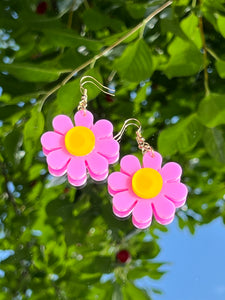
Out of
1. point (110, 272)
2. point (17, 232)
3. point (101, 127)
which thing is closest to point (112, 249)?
point (110, 272)

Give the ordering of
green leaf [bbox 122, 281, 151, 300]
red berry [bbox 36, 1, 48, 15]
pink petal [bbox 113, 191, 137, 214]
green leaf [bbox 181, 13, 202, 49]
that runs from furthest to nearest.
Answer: red berry [bbox 36, 1, 48, 15]
green leaf [bbox 122, 281, 151, 300]
green leaf [bbox 181, 13, 202, 49]
pink petal [bbox 113, 191, 137, 214]

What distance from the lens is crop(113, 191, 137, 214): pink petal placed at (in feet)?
2.02

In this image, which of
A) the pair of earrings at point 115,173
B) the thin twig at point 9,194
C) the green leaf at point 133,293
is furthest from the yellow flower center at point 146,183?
the thin twig at point 9,194

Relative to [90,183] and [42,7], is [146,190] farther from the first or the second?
[42,7]

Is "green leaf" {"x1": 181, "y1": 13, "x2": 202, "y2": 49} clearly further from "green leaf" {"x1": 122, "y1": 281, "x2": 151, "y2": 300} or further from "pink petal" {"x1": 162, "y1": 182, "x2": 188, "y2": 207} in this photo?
"green leaf" {"x1": 122, "y1": 281, "x2": 151, "y2": 300}

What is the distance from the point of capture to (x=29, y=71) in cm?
67

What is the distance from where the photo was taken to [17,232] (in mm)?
1178

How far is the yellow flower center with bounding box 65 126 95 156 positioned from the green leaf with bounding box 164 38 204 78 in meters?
0.16

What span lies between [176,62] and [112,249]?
547 mm

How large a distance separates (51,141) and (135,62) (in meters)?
0.16

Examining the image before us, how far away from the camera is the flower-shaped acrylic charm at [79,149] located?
632 mm

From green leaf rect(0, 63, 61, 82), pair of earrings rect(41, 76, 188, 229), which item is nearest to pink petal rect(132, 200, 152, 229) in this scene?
pair of earrings rect(41, 76, 188, 229)

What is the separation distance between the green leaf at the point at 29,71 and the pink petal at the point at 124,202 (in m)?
0.19

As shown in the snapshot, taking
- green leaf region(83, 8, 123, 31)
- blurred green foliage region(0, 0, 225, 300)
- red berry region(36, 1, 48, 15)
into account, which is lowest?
blurred green foliage region(0, 0, 225, 300)
